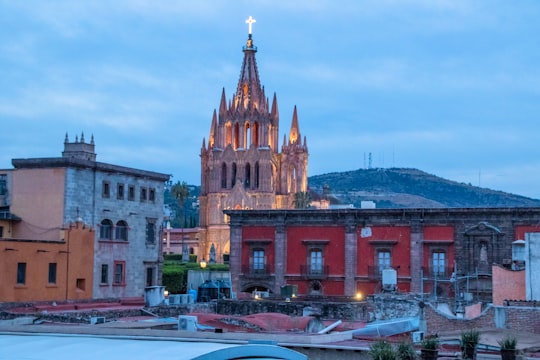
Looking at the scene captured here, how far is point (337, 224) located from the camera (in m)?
56.0

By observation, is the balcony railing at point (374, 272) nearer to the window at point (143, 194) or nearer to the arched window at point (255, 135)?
the window at point (143, 194)

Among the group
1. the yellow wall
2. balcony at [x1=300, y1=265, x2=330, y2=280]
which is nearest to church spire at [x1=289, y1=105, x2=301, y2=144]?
balcony at [x1=300, y1=265, x2=330, y2=280]

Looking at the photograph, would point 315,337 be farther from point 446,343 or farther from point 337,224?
point 337,224

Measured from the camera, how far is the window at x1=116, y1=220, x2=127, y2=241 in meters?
49.1

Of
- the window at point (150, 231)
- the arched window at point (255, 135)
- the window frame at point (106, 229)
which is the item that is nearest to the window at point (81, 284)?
the window frame at point (106, 229)

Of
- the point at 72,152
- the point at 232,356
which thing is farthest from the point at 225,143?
the point at 232,356

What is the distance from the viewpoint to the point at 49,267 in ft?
141

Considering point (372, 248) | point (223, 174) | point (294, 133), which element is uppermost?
point (294, 133)

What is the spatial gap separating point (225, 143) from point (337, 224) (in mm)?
82754

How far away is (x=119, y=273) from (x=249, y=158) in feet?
286

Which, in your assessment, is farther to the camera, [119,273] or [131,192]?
[131,192]

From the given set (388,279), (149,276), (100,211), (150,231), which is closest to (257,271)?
(149,276)

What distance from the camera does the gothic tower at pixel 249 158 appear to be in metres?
134

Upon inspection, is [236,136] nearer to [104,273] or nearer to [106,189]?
[106,189]
